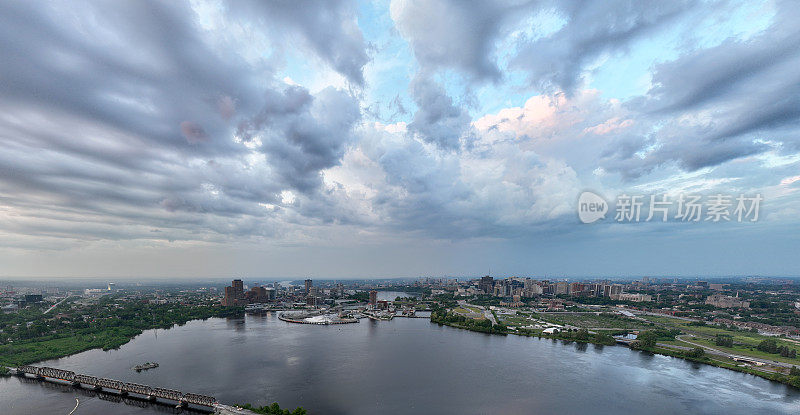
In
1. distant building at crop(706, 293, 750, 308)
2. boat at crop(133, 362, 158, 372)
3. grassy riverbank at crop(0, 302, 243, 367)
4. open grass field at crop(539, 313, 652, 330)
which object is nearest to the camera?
boat at crop(133, 362, 158, 372)

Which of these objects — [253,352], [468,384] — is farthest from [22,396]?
[468,384]

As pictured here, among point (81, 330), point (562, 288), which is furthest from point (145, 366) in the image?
point (562, 288)

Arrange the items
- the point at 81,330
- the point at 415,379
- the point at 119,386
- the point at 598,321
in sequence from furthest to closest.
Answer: the point at 598,321 → the point at 81,330 → the point at 415,379 → the point at 119,386

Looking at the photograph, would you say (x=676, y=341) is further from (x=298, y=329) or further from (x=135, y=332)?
(x=135, y=332)

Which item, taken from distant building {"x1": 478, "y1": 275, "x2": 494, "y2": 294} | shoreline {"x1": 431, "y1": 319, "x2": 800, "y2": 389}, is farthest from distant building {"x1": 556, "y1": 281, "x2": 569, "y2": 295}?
shoreline {"x1": 431, "y1": 319, "x2": 800, "y2": 389}

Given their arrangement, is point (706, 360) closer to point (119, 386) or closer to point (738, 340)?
point (738, 340)

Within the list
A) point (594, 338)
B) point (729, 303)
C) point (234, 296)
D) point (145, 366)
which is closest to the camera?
point (145, 366)

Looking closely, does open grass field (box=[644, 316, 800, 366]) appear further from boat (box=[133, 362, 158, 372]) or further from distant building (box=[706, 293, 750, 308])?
boat (box=[133, 362, 158, 372])

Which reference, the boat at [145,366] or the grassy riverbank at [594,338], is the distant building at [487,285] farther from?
the boat at [145,366]
